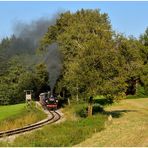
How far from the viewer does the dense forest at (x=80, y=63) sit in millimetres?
44375

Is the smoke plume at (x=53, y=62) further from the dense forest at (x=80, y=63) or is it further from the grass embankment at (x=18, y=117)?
the grass embankment at (x=18, y=117)

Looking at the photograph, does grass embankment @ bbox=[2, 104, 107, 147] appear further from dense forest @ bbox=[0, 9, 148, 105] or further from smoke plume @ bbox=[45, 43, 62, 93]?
smoke plume @ bbox=[45, 43, 62, 93]

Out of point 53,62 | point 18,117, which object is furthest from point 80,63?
point 53,62

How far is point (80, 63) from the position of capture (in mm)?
44438

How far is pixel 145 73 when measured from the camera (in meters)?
97.7

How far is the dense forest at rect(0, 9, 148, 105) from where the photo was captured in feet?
146

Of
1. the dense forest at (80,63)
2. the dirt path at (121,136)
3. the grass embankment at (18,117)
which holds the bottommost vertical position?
the dirt path at (121,136)

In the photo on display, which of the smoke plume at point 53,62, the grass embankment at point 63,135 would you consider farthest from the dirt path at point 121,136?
the smoke plume at point 53,62

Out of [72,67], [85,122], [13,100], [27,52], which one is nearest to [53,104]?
[72,67]

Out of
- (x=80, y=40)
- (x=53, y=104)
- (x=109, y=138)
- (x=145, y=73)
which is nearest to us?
(x=109, y=138)

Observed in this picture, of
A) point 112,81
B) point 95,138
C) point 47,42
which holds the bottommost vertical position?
point 95,138

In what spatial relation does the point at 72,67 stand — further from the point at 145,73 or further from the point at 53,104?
the point at 145,73

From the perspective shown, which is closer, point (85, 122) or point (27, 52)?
point (85, 122)

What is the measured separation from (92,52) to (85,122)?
30.0 ft
